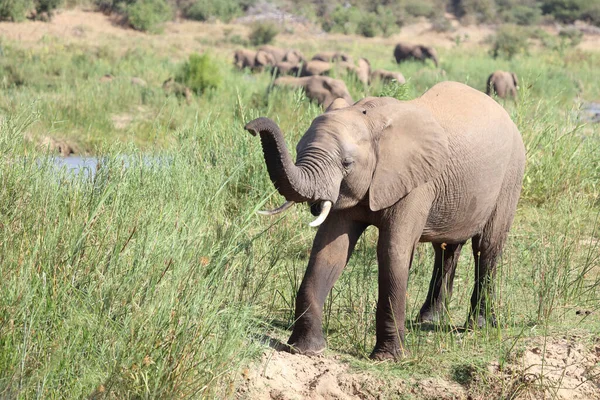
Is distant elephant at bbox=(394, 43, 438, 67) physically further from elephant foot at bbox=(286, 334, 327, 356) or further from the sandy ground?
elephant foot at bbox=(286, 334, 327, 356)

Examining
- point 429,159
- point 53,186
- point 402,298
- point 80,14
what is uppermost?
point 429,159

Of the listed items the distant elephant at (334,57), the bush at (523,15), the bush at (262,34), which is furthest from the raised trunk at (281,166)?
the bush at (523,15)

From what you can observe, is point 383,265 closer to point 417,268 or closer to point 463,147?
point 463,147

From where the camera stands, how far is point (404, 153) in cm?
479

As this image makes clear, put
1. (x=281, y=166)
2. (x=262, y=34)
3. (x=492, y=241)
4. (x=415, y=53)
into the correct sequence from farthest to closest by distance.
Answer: (x=262, y=34), (x=415, y=53), (x=492, y=241), (x=281, y=166)

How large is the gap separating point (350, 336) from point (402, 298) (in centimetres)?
48

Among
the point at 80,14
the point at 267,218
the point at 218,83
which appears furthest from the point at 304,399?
the point at 80,14

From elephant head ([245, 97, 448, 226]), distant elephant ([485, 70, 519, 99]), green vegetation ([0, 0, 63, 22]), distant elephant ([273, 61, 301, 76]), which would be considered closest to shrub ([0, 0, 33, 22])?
green vegetation ([0, 0, 63, 22])

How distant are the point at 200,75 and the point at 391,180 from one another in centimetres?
1108

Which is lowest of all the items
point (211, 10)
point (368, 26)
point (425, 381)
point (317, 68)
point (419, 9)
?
point (211, 10)

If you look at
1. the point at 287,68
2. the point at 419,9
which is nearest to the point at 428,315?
the point at 287,68

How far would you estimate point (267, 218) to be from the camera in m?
6.95

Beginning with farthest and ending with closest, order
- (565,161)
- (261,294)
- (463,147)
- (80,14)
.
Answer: (80,14) < (565,161) < (261,294) < (463,147)

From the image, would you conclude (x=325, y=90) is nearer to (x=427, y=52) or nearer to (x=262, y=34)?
(x=427, y=52)
